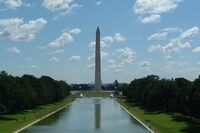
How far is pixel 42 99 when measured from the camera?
105625 millimetres

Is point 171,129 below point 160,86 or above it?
below

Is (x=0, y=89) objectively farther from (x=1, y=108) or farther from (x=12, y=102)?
(x=1, y=108)

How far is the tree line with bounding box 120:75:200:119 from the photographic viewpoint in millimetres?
61562

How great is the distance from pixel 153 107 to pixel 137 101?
34838 mm

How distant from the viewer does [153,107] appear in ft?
327

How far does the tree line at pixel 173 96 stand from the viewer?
61.6 m

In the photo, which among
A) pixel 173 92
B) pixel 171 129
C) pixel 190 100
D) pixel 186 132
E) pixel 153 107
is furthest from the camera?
pixel 153 107

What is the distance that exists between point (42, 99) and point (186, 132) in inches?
2365

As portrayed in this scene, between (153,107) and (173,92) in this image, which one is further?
(153,107)

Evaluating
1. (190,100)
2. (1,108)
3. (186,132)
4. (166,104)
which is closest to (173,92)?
(166,104)

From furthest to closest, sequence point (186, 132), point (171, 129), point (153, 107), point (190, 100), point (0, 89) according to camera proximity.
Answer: point (153, 107) < point (0, 89) < point (190, 100) < point (171, 129) < point (186, 132)

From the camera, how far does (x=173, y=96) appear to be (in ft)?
292

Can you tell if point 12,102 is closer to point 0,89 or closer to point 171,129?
point 0,89

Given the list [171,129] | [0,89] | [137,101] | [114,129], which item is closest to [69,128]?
[114,129]
